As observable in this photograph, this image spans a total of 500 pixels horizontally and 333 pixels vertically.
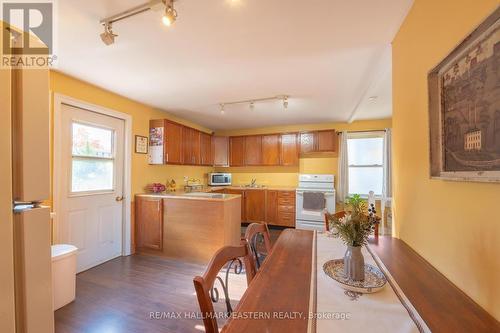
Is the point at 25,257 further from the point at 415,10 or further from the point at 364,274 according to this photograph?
the point at 415,10

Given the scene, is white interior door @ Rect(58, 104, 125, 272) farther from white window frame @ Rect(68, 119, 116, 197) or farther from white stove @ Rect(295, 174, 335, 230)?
white stove @ Rect(295, 174, 335, 230)

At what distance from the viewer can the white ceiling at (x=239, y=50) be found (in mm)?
1453

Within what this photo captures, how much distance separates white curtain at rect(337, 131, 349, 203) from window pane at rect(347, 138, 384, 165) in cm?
15

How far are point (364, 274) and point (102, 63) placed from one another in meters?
2.77

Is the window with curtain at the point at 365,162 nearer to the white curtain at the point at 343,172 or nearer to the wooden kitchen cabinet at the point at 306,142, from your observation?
the white curtain at the point at 343,172

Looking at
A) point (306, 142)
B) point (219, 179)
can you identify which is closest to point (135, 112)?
point (219, 179)

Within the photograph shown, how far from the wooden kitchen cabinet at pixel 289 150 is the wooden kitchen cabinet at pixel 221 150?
4.45 ft

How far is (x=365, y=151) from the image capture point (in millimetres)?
4578

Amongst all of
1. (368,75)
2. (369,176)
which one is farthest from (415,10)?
(369,176)

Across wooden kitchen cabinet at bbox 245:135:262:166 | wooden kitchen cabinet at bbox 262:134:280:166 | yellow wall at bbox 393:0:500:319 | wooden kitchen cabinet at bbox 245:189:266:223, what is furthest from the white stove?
yellow wall at bbox 393:0:500:319

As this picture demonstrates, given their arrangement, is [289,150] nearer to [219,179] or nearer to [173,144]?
[219,179]

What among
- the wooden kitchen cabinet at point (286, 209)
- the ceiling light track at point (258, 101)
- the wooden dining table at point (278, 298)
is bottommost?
the wooden kitchen cabinet at point (286, 209)

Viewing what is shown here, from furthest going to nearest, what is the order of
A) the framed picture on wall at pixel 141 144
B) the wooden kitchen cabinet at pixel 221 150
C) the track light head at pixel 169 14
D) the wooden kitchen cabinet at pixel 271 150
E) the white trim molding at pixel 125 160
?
the wooden kitchen cabinet at pixel 221 150 < the wooden kitchen cabinet at pixel 271 150 < the framed picture on wall at pixel 141 144 < the white trim molding at pixel 125 160 < the track light head at pixel 169 14

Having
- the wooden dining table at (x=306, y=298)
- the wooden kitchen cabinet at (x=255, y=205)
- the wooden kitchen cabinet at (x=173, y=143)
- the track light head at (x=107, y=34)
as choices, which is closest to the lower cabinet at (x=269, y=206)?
the wooden kitchen cabinet at (x=255, y=205)
